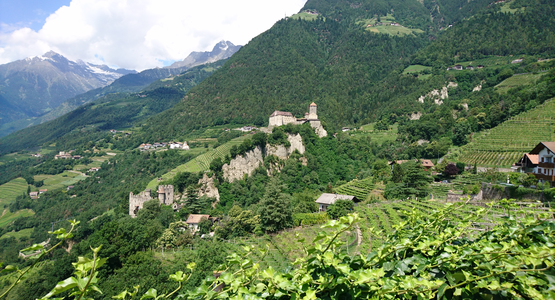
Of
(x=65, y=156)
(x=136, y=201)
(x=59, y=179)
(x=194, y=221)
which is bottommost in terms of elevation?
(x=194, y=221)

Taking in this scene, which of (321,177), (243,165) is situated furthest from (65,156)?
(321,177)

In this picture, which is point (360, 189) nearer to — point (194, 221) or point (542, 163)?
point (542, 163)

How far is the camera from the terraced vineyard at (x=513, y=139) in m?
36.4

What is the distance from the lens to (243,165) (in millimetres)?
50750

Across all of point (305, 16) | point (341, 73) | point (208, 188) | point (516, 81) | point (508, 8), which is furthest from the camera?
point (305, 16)

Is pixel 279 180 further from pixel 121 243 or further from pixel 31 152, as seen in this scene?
pixel 31 152

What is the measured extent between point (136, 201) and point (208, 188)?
480 inches

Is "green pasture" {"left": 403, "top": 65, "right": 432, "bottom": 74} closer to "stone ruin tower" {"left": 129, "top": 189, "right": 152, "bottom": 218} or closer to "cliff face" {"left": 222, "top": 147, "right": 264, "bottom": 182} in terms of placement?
"cliff face" {"left": 222, "top": 147, "right": 264, "bottom": 182}

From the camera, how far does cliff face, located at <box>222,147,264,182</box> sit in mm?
49031

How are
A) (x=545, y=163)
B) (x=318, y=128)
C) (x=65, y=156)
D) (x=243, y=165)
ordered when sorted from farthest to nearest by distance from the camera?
(x=65, y=156) < (x=318, y=128) < (x=243, y=165) < (x=545, y=163)

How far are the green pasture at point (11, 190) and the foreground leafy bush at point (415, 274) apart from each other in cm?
10208

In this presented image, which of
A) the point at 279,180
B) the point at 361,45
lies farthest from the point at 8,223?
the point at 361,45

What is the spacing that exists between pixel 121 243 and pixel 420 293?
28636 mm

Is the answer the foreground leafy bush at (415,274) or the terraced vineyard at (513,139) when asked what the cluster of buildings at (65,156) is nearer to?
the terraced vineyard at (513,139)
